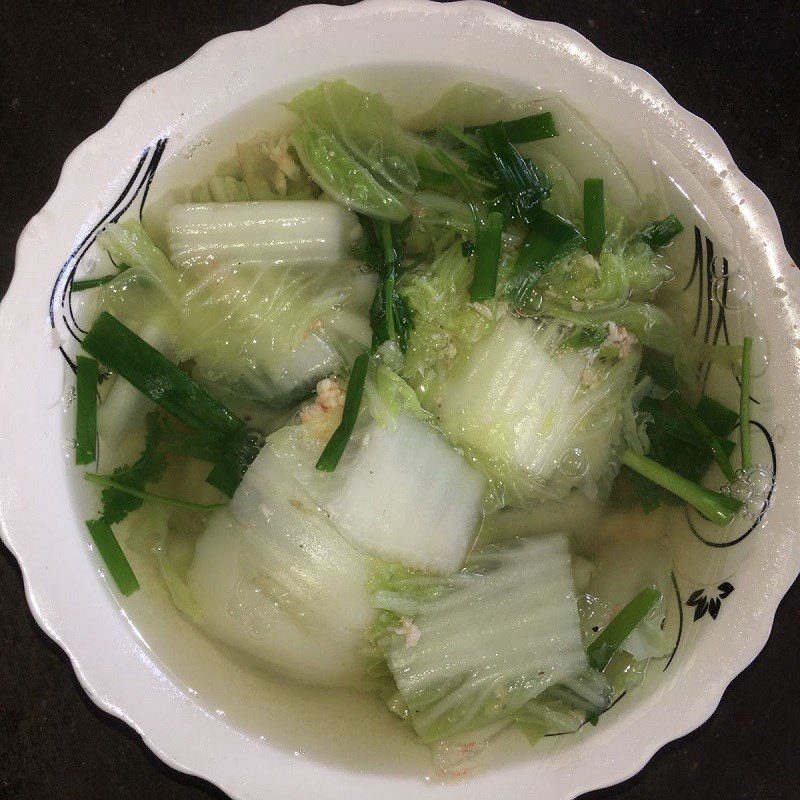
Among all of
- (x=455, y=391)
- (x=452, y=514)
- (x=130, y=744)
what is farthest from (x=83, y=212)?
(x=130, y=744)

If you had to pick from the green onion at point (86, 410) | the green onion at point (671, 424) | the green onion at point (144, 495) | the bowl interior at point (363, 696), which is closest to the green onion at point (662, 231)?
the bowl interior at point (363, 696)

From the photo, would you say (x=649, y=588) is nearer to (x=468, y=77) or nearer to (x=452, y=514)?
(x=452, y=514)

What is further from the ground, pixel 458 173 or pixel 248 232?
pixel 458 173

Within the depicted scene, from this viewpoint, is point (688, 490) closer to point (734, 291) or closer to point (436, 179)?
point (734, 291)

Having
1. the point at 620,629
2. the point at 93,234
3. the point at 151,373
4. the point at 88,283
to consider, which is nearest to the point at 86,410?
the point at 151,373

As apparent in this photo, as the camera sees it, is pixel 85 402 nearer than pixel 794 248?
Yes

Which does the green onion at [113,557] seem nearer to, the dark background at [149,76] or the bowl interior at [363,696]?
the bowl interior at [363,696]
